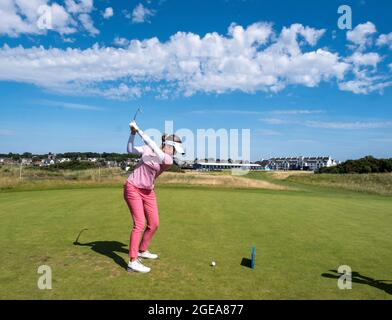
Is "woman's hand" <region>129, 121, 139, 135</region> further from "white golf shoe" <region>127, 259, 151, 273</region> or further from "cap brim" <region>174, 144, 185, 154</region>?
"white golf shoe" <region>127, 259, 151, 273</region>

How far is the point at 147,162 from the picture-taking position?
650 cm

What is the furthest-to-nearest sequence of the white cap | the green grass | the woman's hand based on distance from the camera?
the white cap → the woman's hand → the green grass

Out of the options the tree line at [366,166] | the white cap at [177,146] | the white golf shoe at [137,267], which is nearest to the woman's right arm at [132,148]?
the white cap at [177,146]

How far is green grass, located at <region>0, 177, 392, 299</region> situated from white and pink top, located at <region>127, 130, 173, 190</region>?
4.54ft

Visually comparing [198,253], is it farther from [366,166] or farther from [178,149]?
[366,166]

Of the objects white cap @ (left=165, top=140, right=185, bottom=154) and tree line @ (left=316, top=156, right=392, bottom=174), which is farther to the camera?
tree line @ (left=316, top=156, right=392, bottom=174)

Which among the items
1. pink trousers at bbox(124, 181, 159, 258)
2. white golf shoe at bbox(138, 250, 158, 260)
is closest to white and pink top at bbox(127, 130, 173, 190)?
pink trousers at bbox(124, 181, 159, 258)

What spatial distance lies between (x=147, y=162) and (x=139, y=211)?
0.85 m

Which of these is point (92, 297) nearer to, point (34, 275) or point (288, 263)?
point (34, 275)

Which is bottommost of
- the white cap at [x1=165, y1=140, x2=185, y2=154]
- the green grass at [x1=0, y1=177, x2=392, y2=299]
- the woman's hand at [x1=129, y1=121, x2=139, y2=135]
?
the green grass at [x1=0, y1=177, x2=392, y2=299]

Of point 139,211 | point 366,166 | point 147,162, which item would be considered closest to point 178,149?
point 147,162

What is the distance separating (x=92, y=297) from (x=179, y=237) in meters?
3.89

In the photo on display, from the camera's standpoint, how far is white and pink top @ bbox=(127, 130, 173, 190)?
6.33 metres
